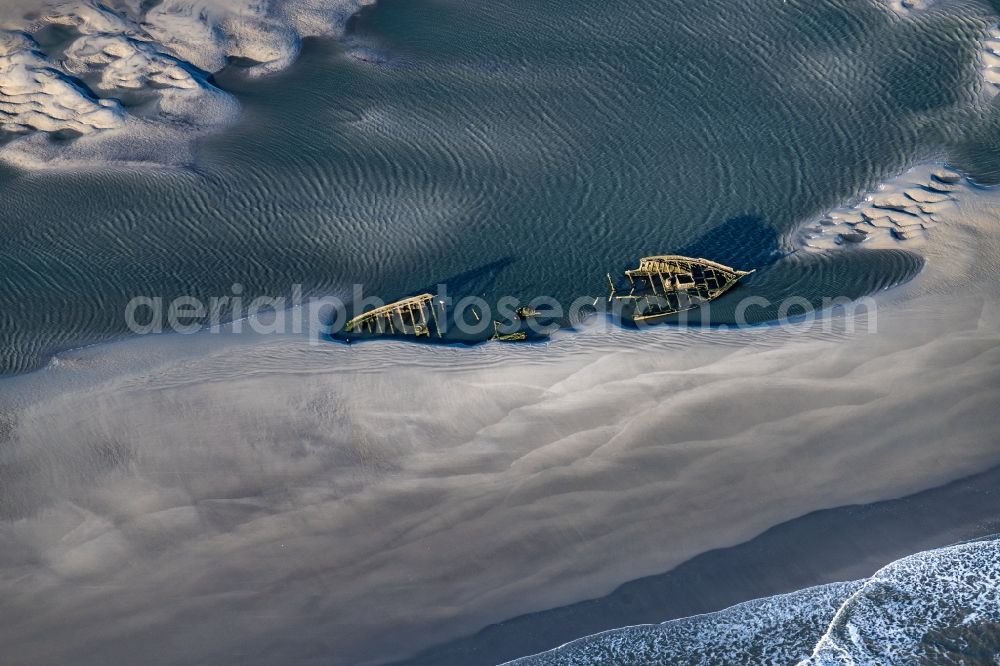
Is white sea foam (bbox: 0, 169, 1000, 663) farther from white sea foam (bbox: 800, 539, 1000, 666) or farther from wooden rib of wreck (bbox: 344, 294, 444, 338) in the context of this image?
white sea foam (bbox: 800, 539, 1000, 666)

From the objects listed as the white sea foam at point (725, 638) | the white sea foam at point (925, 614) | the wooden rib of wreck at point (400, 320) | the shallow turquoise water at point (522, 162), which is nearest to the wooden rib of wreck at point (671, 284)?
the shallow turquoise water at point (522, 162)

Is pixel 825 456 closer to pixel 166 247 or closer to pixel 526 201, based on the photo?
pixel 526 201

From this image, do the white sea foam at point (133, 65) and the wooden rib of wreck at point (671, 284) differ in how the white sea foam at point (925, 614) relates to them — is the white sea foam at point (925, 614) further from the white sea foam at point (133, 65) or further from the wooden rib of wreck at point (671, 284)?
the white sea foam at point (133, 65)

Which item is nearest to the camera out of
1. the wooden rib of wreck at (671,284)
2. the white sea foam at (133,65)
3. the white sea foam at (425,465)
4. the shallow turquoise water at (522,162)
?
the white sea foam at (425,465)

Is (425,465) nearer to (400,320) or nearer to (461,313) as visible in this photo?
(400,320)

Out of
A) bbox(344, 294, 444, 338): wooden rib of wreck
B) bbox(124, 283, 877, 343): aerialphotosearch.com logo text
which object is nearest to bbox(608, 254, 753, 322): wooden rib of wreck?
bbox(124, 283, 877, 343): aerialphotosearch.com logo text

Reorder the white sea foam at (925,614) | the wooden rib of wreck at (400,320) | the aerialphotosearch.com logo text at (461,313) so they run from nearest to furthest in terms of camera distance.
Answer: the white sea foam at (925,614)
the aerialphotosearch.com logo text at (461,313)
the wooden rib of wreck at (400,320)

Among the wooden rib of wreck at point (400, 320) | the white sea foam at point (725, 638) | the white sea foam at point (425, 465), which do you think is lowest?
the white sea foam at point (725, 638)

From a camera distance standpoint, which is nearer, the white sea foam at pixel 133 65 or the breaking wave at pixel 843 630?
the breaking wave at pixel 843 630
